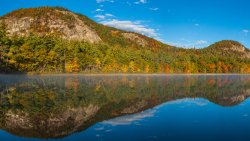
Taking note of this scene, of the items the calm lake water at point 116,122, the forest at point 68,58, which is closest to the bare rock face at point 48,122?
the calm lake water at point 116,122

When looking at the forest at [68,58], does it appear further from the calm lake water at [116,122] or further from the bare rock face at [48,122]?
the bare rock face at [48,122]

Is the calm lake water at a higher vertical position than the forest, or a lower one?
lower

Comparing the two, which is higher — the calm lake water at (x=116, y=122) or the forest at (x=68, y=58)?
the forest at (x=68, y=58)

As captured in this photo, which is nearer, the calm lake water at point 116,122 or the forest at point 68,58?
the calm lake water at point 116,122

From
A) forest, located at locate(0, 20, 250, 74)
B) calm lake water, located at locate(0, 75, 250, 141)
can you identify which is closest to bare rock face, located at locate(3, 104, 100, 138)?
calm lake water, located at locate(0, 75, 250, 141)

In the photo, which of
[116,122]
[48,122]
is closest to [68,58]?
[48,122]

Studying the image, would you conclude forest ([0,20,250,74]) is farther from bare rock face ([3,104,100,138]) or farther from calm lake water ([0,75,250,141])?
bare rock face ([3,104,100,138])

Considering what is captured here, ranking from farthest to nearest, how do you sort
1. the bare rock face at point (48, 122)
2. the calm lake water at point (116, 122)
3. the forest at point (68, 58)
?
the forest at point (68, 58) < the bare rock face at point (48, 122) < the calm lake water at point (116, 122)

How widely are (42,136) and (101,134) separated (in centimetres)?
241

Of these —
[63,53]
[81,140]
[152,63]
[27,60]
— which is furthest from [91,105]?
[152,63]

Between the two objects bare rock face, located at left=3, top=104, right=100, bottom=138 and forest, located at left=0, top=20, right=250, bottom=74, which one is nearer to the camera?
bare rock face, located at left=3, top=104, right=100, bottom=138

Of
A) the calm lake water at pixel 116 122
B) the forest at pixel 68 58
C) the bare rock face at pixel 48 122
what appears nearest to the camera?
the calm lake water at pixel 116 122

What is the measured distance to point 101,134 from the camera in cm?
1241

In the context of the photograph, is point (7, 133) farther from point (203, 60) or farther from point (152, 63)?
point (203, 60)
